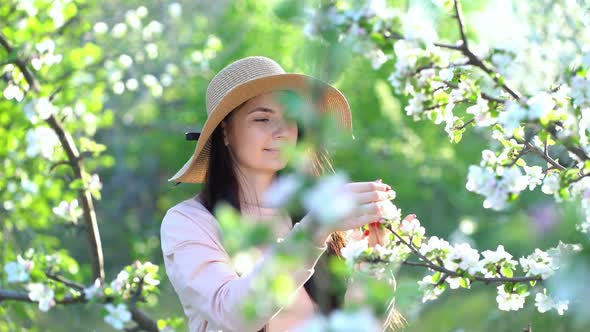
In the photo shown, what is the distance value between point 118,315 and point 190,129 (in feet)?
21.6

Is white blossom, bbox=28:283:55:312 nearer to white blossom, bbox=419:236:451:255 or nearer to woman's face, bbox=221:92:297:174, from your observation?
woman's face, bbox=221:92:297:174

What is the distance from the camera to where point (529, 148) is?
5.36 ft

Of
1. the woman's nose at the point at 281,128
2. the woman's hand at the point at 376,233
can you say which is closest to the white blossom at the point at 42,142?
the woman's nose at the point at 281,128

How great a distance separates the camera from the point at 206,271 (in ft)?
6.07

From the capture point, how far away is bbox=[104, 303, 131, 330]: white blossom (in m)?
2.37

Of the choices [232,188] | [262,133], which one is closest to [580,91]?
[262,133]

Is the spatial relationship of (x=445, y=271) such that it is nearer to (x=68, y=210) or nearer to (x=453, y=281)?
(x=453, y=281)

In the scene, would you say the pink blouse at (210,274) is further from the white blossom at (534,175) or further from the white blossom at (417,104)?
the white blossom at (534,175)

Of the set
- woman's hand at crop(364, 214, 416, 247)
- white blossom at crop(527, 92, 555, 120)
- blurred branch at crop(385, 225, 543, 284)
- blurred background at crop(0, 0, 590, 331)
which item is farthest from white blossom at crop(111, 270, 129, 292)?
white blossom at crop(527, 92, 555, 120)

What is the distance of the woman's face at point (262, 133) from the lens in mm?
2148

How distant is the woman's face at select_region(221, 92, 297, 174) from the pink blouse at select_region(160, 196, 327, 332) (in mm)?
133

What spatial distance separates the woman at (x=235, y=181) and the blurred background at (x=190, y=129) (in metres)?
0.21

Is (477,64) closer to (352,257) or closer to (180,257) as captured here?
(352,257)

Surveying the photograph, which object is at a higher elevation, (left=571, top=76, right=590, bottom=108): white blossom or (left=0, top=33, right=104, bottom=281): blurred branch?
(left=571, top=76, right=590, bottom=108): white blossom
